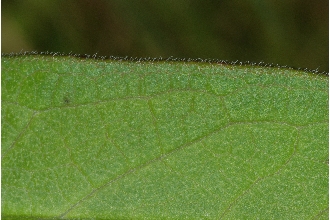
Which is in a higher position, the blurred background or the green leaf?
the blurred background

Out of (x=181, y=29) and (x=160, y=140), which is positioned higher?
(x=181, y=29)

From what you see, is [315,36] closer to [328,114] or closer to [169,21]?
[169,21]

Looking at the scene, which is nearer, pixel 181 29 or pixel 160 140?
pixel 160 140

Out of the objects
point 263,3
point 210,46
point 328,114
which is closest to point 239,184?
point 328,114

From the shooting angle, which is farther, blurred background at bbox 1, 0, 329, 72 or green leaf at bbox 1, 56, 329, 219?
blurred background at bbox 1, 0, 329, 72
